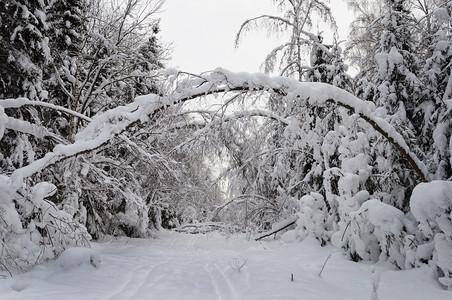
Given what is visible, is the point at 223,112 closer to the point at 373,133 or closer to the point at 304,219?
the point at 373,133

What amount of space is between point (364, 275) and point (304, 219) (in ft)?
10.6

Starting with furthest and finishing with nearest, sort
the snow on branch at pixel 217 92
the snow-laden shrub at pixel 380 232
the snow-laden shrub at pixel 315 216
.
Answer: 1. the snow-laden shrub at pixel 315 216
2. the snow-laden shrub at pixel 380 232
3. the snow on branch at pixel 217 92

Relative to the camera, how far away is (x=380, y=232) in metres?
4.86

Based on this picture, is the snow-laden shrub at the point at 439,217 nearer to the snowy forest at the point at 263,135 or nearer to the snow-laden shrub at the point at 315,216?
the snowy forest at the point at 263,135

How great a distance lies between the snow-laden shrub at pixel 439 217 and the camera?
3.69 meters

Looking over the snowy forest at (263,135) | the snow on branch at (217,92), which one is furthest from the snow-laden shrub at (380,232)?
the snow on branch at (217,92)

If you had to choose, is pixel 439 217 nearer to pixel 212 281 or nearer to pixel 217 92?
pixel 212 281

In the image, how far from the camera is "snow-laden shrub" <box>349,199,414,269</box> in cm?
462

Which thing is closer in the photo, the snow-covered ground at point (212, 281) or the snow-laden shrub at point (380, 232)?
the snow-covered ground at point (212, 281)

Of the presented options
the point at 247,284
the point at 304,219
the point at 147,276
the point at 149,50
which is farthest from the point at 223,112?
the point at 149,50

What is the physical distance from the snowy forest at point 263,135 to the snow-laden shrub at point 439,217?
2 cm

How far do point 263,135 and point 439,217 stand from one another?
3276 mm

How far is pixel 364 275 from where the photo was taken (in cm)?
470

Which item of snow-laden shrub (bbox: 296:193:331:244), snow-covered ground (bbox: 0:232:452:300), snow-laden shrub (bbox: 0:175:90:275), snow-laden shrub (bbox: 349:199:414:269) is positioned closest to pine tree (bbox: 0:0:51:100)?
snow-laden shrub (bbox: 0:175:90:275)
